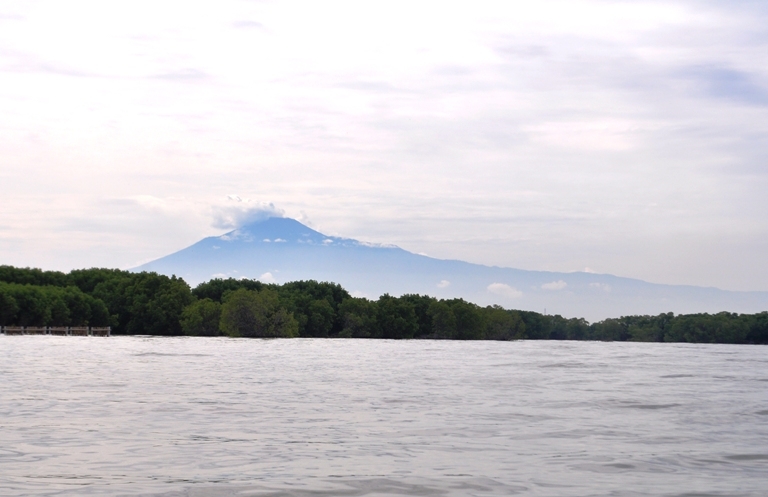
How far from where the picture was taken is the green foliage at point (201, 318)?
169250 millimetres

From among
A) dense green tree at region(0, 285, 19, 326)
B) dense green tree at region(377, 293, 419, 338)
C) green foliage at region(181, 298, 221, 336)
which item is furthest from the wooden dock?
dense green tree at region(377, 293, 419, 338)

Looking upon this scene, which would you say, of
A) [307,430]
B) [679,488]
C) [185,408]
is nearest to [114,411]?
[185,408]

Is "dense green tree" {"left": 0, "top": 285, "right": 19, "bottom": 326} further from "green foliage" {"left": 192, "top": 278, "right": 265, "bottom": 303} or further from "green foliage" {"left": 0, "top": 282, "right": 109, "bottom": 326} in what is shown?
"green foliage" {"left": 192, "top": 278, "right": 265, "bottom": 303}

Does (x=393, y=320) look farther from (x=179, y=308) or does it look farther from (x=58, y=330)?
(x=58, y=330)

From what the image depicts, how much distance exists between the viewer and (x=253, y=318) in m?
166

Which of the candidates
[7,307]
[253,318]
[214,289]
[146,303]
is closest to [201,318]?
[253,318]

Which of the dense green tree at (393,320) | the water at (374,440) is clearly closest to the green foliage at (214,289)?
the dense green tree at (393,320)

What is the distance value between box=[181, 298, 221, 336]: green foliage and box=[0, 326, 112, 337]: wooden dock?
1535 centimetres

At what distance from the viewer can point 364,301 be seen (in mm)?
194000

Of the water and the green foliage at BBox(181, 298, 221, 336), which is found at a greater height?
the green foliage at BBox(181, 298, 221, 336)

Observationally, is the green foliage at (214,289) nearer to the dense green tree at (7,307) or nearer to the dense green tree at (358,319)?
the dense green tree at (358,319)

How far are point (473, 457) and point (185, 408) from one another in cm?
1063

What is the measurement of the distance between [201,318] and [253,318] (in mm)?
11444

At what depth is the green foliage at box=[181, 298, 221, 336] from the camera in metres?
169
